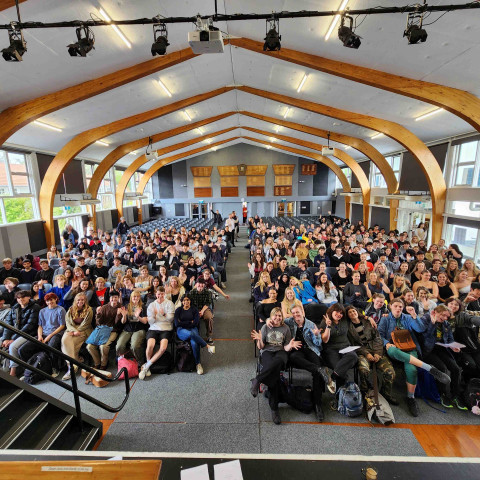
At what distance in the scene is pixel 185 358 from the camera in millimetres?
4289

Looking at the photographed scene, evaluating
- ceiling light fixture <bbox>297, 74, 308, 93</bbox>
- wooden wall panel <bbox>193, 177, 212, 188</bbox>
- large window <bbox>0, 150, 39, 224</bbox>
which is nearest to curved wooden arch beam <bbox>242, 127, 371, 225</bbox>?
ceiling light fixture <bbox>297, 74, 308, 93</bbox>

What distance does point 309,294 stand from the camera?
5.35m

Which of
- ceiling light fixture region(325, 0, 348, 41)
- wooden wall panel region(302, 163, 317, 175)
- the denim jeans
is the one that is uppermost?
ceiling light fixture region(325, 0, 348, 41)

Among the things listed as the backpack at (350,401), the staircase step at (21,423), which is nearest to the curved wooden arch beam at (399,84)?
the backpack at (350,401)

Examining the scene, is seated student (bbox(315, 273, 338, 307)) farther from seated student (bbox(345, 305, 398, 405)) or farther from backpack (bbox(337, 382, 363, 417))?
backpack (bbox(337, 382, 363, 417))

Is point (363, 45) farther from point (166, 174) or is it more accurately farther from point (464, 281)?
point (166, 174)

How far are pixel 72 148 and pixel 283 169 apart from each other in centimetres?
1607

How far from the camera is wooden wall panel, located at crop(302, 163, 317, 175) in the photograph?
2208 cm

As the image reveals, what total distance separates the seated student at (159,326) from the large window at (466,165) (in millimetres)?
9036

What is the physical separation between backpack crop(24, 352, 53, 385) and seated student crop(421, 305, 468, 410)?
5503 mm

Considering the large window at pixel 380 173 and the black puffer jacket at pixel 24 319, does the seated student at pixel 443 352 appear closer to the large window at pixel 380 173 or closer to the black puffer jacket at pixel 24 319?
the black puffer jacket at pixel 24 319

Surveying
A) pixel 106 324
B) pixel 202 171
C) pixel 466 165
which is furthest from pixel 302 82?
pixel 202 171

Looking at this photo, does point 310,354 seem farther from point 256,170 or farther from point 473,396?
point 256,170

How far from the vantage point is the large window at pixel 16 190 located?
333 inches
